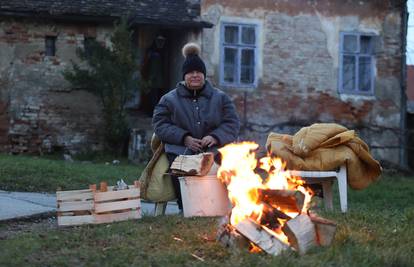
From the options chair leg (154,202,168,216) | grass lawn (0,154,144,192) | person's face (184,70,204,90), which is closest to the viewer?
chair leg (154,202,168,216)

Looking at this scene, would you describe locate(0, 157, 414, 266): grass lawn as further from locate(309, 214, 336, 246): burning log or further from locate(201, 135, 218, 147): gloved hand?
locate(201, 135, 218, 147): gloved hand

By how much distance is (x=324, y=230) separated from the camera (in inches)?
190

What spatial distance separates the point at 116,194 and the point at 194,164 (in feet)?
2.44

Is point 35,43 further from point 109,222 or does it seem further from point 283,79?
point 109,222

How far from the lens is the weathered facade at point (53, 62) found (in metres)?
16.2

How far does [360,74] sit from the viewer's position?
1873 cm

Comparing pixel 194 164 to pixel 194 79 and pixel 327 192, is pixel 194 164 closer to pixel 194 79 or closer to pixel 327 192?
pixel 194 79

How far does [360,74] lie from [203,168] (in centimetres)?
1362

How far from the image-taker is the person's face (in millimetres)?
6664

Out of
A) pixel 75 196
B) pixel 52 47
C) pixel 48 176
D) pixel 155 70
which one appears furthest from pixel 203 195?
pixel 155 70

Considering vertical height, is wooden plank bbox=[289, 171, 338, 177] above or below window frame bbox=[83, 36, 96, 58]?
below

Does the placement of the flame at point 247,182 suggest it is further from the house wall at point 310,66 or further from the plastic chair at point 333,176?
the house wall at point 310,66

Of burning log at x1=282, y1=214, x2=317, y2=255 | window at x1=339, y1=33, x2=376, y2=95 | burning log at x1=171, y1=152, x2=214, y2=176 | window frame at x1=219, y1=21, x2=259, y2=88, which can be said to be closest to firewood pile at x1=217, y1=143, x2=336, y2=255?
burning log at x1=282, y1=214, x2=317, y2=255

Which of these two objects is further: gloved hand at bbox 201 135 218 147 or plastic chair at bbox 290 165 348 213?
plastic chair at bbox 290 165 348 213
